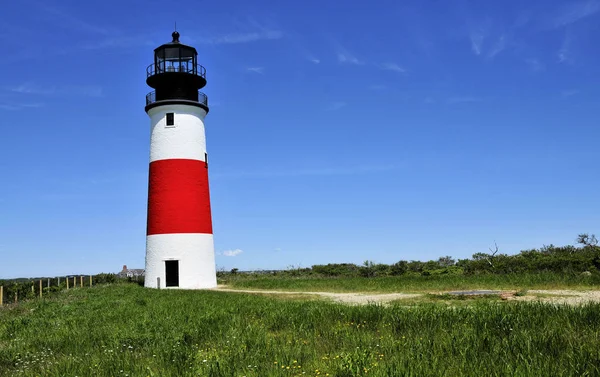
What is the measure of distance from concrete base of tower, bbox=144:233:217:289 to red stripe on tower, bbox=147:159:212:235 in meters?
0.49

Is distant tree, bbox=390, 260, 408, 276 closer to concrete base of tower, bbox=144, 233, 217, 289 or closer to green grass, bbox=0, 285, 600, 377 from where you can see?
concrete base of tower, bbox=144, 233, 217, 289

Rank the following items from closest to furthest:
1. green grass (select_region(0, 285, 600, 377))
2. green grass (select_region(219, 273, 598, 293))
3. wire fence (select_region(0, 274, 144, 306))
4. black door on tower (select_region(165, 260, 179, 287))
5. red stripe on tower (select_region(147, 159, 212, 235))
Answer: green grass (select_region(0, 285, 600, 377))
green grass (select_region(219, 273, 598, 293))
wire fence (select_region(0, 274, 144, 306))
red stripe on tower (select_region(147, 159, 212, 235))
black door on tower (select_region(165, 260, 179, 287))

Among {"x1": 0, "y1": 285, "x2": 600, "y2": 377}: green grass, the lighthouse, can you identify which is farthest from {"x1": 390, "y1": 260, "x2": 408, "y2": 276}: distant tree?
{"x1": 0, "y1": 285, "x2": 600, "y2": 377}: green grass

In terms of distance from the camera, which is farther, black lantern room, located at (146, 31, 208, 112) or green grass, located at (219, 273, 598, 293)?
black lantern room, located at (146, 31, 208, 112)

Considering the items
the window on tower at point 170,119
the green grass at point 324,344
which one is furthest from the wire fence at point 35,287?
the green grass at point 324,344

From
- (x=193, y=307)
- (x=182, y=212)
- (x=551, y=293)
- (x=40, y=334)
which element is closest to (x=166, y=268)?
(x=182, y=212)


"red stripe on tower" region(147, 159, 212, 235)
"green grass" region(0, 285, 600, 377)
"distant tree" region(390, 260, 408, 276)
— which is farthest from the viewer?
"distant tree" region(390, 260, 408, 276)

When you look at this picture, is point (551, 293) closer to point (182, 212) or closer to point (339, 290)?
point (339, 290)

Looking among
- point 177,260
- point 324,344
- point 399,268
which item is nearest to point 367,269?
point 399,268

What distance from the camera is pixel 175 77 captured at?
105ft

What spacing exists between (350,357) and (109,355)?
418 cm

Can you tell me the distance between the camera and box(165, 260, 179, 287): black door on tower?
30.4 meters

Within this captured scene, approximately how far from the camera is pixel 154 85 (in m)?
32.9

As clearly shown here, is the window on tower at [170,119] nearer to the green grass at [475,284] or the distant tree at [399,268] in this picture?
the green grass at [475,284]
